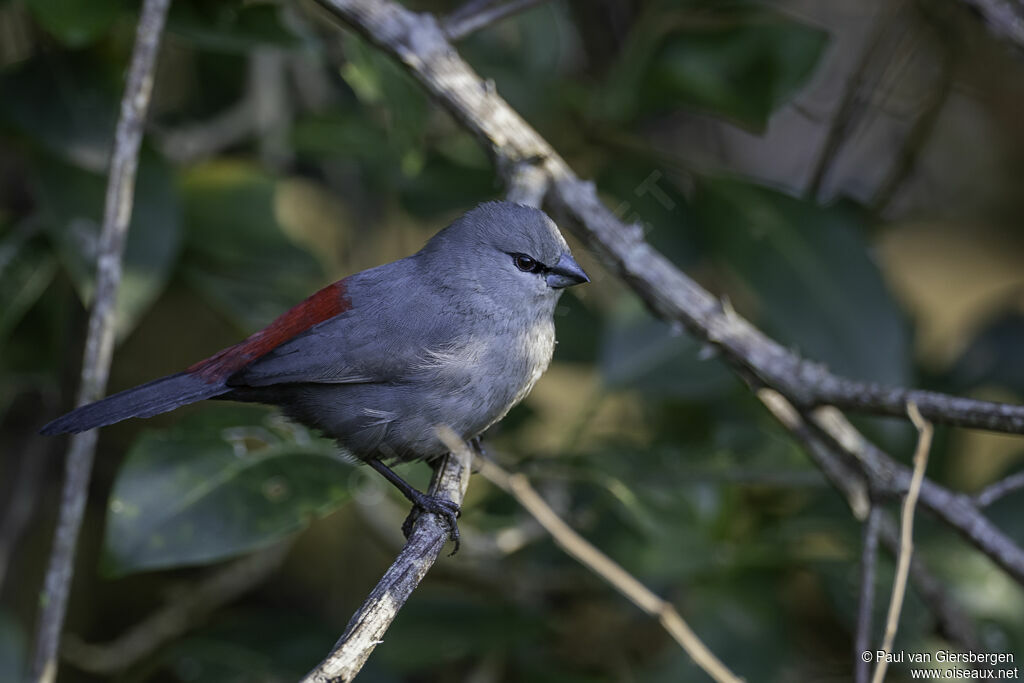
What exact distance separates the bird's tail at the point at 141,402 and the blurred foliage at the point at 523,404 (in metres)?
0.20

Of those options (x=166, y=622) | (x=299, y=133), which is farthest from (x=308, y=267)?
(x=166, y=622)

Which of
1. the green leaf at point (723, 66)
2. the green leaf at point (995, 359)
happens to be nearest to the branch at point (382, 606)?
the green leaf at point (723, 66)

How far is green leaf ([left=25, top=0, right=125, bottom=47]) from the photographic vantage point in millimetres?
2918

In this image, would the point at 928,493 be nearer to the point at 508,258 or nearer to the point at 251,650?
the point at 508,258

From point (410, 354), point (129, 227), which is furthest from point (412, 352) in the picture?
point (129, 227)

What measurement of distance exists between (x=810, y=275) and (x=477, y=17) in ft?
4.84

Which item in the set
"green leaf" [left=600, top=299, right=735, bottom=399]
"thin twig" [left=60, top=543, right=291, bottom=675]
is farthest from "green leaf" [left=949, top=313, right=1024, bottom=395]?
"thin twig" [left=60, top=543, right=291, bottom=675]

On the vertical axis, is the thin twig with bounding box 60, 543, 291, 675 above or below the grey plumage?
below

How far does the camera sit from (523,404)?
3.86 m

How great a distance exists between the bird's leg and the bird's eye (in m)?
0.69

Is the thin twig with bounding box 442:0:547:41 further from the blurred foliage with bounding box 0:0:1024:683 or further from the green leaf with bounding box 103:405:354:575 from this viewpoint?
the green leaf with bounding box 103:405:354:575

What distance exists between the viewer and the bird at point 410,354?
8.51 feet

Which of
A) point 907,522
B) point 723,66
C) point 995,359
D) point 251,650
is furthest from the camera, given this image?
point 995,359

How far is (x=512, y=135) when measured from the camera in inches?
101
